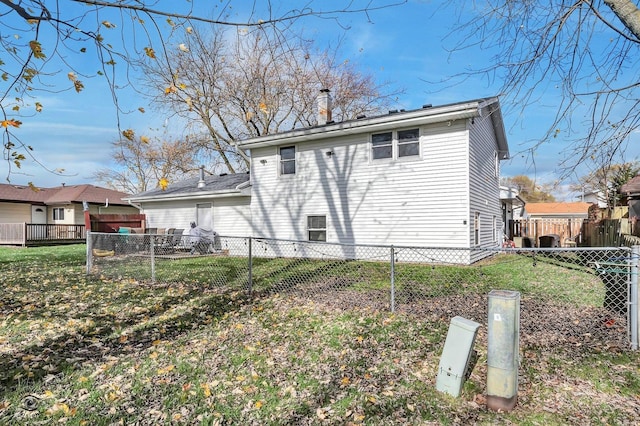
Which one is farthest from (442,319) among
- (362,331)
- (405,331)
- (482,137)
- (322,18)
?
(482,137)

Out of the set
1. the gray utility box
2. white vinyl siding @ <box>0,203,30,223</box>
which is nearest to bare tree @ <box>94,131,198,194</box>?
white vinyl siding @ <box>0,203,30,223</box>

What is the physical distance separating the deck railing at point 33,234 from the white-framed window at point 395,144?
1907 centimetres

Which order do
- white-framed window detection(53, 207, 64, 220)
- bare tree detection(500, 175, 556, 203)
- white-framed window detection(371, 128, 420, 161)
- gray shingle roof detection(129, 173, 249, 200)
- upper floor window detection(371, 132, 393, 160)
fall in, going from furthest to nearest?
white-framed window detection(53, 207, 64, 220) < gray shingle roof detection(129, 173, 249, 200) < upper floor window detection(371, 132, 393, 160) < white-framed window detection(371, 128, 420, 161) < bare tree detection(500, 175, 556, 203)

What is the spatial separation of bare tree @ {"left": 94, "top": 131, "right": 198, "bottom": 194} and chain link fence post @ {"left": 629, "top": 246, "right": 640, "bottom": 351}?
26258mm

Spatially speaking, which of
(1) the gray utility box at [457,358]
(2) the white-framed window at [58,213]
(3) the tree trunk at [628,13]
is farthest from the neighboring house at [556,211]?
(2) the white-framed window at [58,213]

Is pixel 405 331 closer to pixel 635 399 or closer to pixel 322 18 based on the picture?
pixel 635 399

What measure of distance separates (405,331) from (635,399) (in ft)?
7.34

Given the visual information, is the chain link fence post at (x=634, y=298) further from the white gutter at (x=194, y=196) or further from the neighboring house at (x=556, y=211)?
the neighboring house at (x=556, y=211)

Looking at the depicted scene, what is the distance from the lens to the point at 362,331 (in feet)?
15.4

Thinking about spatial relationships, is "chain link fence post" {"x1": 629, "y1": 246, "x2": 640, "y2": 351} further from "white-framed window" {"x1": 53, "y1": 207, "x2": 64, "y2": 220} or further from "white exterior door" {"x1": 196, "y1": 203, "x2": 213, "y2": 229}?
"white-framed window" {"x1": 53, "y1": 207, "x2": 64, "y2": 220}

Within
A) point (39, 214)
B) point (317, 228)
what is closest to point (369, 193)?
point (317, 228)

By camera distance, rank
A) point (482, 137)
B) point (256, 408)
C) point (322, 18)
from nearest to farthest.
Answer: point (256, 408), point (322, 18), point (482, 137)

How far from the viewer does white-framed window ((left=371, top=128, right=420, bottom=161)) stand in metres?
11.3

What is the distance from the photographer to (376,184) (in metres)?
11.9
